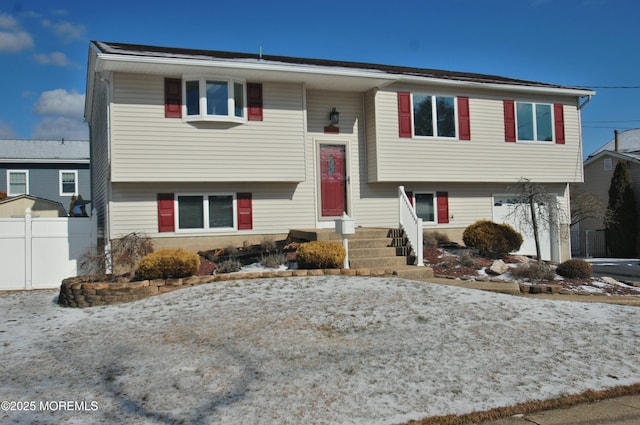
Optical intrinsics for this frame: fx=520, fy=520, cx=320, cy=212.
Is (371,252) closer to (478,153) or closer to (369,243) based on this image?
(369,243)

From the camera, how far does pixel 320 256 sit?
10625mm

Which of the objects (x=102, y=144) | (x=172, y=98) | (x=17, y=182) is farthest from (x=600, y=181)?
(x=17, y=182)

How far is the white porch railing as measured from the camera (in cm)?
1170

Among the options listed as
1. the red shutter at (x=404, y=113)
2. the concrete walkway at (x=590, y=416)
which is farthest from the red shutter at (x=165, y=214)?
the concrete walkway at (x=590, y=416)

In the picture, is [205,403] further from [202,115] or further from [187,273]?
[202,115]

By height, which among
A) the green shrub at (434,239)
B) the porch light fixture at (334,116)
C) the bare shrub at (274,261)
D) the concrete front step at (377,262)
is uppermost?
the porch light fixture at (334,116)

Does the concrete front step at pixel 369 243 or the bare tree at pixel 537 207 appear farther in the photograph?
the bare tree at pixel 537 207

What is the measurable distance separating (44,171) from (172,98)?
1838cm

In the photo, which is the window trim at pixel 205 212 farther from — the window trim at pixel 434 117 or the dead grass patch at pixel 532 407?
the dead grass patch at pixel 532 407

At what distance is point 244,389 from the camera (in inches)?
206

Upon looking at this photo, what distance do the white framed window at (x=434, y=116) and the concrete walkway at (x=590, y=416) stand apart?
10.6 metres

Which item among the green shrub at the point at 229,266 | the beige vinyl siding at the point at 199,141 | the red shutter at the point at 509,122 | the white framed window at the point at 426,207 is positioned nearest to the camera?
the green shrub at the point at 229,266

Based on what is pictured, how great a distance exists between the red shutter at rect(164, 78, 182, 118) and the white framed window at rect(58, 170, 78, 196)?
712 inches

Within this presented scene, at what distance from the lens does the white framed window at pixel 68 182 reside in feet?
91.0
